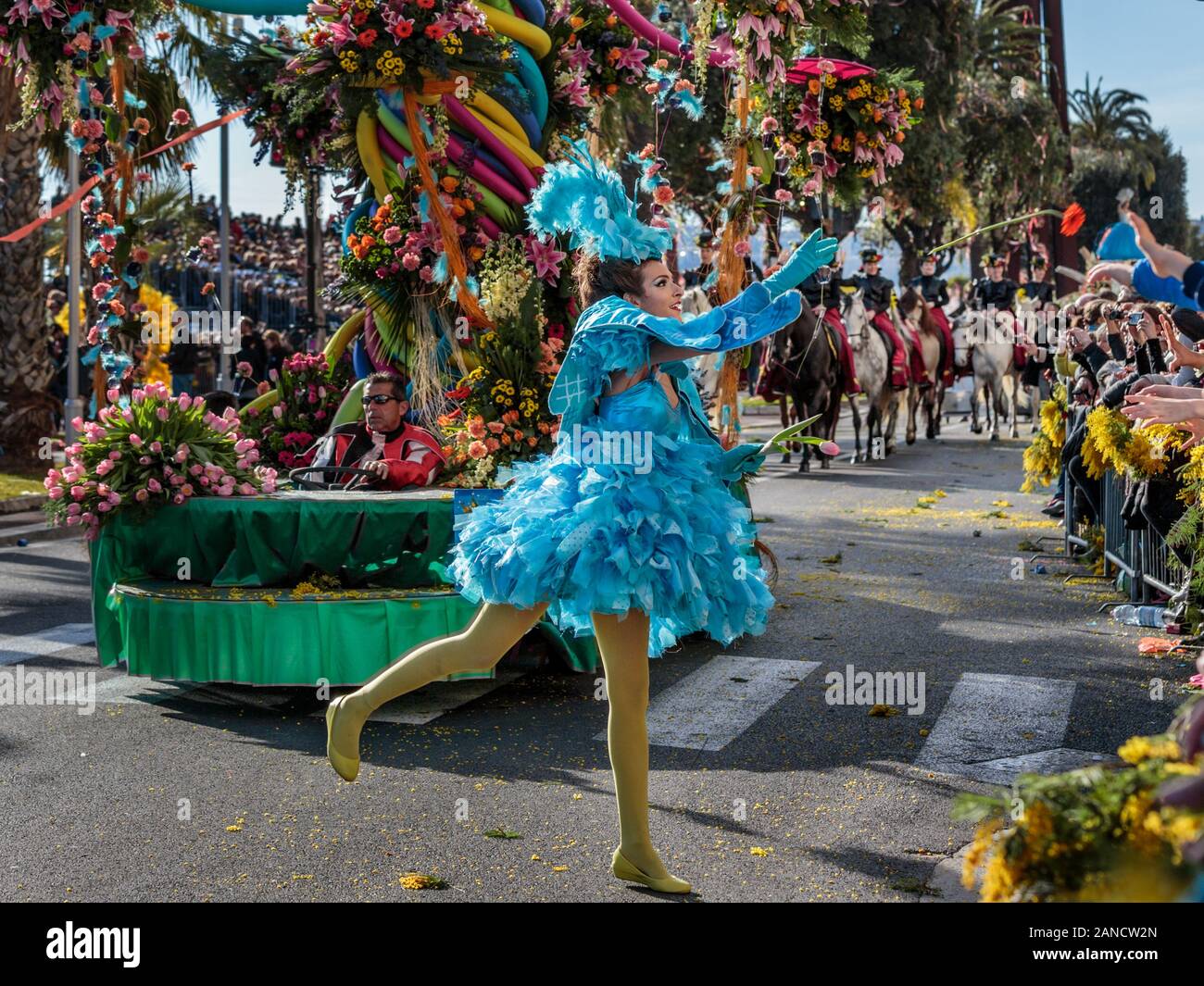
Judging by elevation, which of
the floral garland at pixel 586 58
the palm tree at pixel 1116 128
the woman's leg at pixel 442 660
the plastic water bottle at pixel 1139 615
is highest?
the palm tree at pixel 1116 128

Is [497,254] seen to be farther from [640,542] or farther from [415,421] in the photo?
[640,542]

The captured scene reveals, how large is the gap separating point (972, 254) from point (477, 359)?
1654 inches

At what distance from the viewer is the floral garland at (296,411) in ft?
33.0

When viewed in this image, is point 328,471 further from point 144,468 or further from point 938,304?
point 938,304

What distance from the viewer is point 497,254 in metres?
9.22

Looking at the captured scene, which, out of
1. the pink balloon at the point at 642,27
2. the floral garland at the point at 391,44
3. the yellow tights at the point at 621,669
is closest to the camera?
the yellow tights at the point at 621,669

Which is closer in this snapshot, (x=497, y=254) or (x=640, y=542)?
(x=640, y=542)

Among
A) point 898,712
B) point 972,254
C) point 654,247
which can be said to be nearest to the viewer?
point 654,247

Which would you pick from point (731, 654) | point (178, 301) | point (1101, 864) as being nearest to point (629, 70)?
point (731, 654)

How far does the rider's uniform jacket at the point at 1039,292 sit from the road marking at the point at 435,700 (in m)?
19.3

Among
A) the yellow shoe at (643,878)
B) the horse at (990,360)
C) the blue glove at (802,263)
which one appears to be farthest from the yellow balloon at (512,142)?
the horse at (990,360)

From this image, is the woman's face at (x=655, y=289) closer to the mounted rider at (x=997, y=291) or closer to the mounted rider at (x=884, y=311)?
the mounted rider at (x=884, y=311)

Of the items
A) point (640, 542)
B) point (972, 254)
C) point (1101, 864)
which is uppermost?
point (972, 254)

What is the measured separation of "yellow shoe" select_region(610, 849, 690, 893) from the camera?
14.7ft
